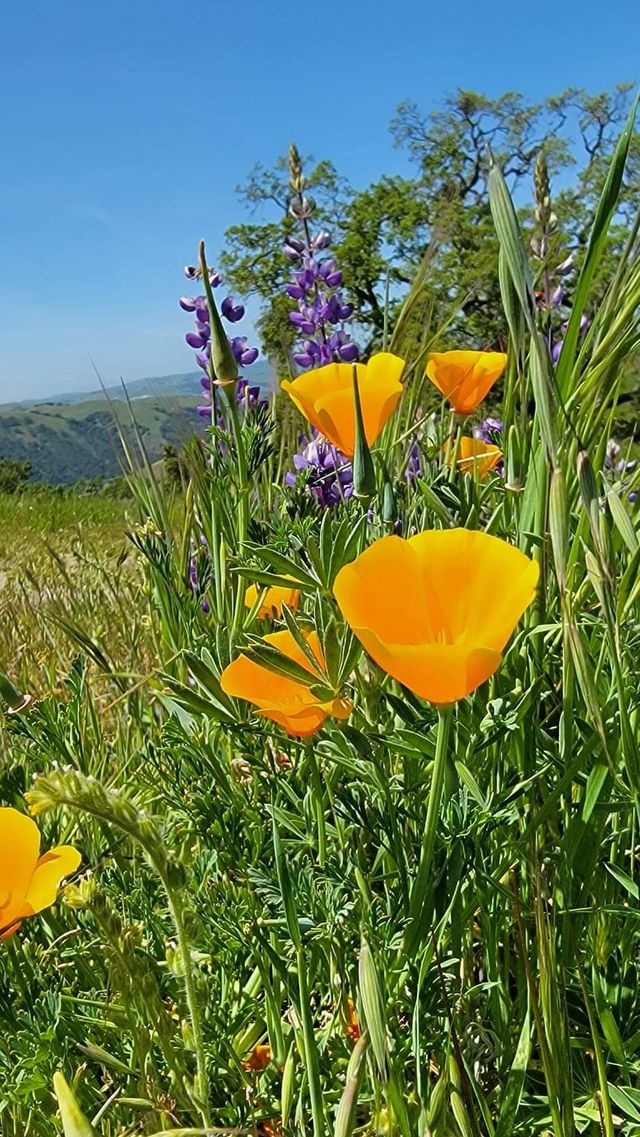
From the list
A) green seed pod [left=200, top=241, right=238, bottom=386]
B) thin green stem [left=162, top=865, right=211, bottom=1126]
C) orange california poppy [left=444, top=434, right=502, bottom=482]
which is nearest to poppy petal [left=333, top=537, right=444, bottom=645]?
thin green stem [left=162, top=865, right=211, bottom=1126]

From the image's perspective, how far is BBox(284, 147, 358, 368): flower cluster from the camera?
1579mm

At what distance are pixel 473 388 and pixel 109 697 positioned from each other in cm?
95

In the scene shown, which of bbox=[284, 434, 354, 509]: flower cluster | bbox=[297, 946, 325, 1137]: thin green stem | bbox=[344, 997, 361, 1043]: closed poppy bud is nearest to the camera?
bbox=[297, 946, 325, 1137]: thin green stem

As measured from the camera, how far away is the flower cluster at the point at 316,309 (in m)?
1.58

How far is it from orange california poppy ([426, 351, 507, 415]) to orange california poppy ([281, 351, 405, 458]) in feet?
0.24

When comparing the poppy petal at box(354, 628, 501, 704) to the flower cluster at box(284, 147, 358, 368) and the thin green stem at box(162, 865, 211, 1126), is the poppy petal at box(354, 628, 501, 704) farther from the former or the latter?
the flower cluster at box(284, 147, 358, 368)

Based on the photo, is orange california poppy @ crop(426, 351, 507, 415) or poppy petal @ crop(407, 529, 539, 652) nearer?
poppy petal @ crop(407, 529, 539, 652)

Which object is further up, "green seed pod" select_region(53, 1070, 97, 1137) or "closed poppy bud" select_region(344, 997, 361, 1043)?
"green seed pod" select_region(53, 1070, 97, 1137)

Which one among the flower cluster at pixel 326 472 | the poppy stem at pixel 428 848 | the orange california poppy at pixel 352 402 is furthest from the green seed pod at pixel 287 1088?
the flower cluster at pixel 326 472

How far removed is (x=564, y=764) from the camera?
0.74m

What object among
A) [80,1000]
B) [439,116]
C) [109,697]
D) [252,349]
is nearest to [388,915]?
[80,1000]

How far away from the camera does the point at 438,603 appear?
69cm

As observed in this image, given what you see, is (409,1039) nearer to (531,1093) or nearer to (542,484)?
(531,1093)

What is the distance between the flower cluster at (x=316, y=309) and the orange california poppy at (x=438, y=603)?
A: 935 millimetres
